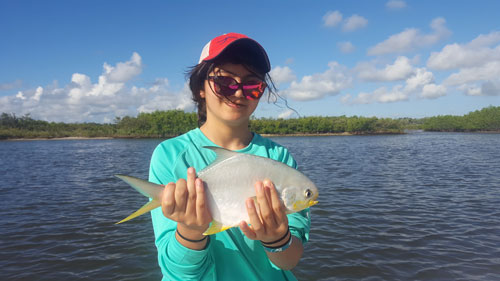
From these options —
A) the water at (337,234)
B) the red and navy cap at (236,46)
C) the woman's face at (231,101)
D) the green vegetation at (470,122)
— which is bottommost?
the water at (337,234)

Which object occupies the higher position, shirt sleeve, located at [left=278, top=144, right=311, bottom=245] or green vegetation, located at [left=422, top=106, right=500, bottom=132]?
green vegetation, located at [left=422, top=106, right=500, bottom=132]

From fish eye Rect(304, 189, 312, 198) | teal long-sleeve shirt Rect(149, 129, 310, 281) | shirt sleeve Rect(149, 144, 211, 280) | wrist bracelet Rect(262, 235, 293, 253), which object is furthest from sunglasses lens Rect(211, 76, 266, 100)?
wrist bracelet Rect(262, 235, 293, 253)

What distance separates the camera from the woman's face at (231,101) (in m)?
2.45

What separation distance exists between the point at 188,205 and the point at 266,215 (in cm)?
52

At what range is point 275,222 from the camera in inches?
82.3

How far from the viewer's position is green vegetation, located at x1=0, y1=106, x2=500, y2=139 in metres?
115

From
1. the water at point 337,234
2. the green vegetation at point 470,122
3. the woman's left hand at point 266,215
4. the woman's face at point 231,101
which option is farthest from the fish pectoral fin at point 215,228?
the green vegetation at point 470,122

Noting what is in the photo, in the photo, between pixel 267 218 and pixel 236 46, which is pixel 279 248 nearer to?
pixel 267 218

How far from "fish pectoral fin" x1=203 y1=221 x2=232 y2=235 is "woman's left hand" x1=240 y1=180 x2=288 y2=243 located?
0.13 m

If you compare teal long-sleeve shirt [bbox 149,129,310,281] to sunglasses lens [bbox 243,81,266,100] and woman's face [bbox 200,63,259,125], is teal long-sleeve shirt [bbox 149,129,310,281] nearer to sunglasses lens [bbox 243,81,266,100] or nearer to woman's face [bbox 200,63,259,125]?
woman's face [bbox 200,63,259,125]

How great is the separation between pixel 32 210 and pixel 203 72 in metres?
14.8

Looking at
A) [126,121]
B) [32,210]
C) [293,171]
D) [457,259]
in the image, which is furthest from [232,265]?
[126,121]

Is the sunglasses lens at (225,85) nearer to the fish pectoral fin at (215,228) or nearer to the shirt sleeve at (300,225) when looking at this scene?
the fish pectoral fin at (215,228)

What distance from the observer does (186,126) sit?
11400 centimetres
